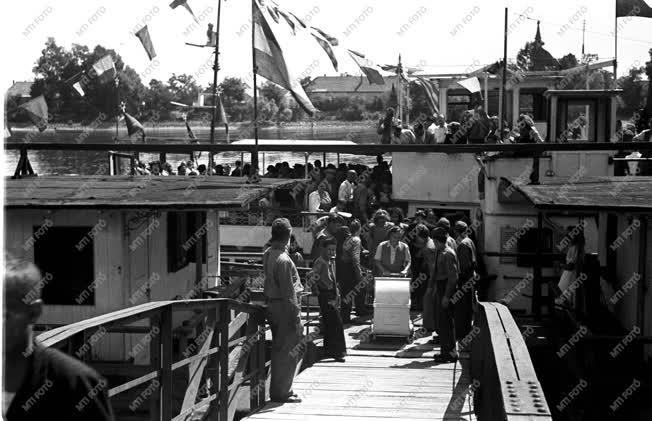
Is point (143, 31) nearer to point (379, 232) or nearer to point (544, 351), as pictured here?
point (379, 232)

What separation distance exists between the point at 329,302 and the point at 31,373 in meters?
10.5

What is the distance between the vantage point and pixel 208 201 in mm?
12359

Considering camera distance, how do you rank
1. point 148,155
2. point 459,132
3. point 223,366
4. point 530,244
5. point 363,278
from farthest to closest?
point 148,155 → point 459,132 → point 530,244 → point 363,278 → point 223,366

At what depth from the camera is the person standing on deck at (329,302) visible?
14.2 m

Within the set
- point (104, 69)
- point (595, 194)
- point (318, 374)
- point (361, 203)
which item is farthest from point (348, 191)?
point (595, 194)

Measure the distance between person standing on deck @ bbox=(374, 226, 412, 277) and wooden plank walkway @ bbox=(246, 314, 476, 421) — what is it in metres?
1.32

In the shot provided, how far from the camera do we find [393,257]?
16609mm

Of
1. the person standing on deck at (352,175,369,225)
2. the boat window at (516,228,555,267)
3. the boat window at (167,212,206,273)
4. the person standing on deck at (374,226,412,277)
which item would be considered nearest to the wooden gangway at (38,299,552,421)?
the boat window at (167,212,206,273)

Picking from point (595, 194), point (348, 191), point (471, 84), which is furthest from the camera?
point (471, 84)

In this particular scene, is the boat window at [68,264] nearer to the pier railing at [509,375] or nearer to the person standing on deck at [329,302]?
the person standing on deck at [329,302]

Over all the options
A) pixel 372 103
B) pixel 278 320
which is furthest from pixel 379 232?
pixel 372 103

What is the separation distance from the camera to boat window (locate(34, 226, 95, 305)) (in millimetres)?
13117

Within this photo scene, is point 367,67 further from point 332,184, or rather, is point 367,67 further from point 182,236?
point 332,184

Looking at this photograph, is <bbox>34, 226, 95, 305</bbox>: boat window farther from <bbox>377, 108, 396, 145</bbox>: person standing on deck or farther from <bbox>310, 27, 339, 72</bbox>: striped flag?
<bbox>377, 108, 396, 145</bbox>: person standing on deck
